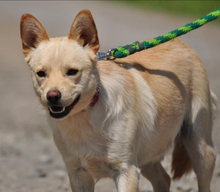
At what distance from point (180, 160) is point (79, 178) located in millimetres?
1474

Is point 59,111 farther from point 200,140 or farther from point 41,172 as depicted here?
point 41,172

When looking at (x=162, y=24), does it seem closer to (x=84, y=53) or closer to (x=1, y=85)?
(x=1, y=85)

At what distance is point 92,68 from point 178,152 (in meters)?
1.88

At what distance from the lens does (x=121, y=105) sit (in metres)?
4.69

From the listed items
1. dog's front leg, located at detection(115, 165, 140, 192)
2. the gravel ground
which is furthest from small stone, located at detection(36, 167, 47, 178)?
dog's front leg, located at detection(115, 165, 140, 192)

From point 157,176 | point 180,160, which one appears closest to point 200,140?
point 180,160

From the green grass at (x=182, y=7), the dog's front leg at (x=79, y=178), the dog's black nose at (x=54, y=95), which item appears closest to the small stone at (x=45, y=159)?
the dog's front leg at (x=79, y=178)

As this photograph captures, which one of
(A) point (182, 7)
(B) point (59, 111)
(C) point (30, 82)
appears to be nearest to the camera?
(B) point (59, 111)

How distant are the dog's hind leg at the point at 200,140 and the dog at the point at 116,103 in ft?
0.03

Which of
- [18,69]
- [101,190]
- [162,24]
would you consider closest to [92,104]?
[101,190]

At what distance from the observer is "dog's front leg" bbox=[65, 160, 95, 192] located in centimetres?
481

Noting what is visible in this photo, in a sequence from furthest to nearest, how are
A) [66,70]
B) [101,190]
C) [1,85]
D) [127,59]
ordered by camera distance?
[1,85]
[101,190]
[127,59]
[66,70]

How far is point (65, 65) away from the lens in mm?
4297

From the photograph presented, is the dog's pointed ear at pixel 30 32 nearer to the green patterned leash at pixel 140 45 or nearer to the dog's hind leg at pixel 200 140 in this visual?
the green patterned leash at pixel 140 45
